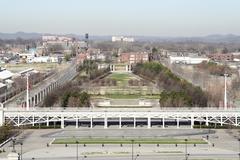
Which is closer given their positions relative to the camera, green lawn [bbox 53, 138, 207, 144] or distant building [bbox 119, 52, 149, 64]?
green lawn [bbox 53, 138, 207, 144]


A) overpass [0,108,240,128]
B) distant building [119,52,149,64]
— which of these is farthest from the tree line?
distant building [119,52,149,64]

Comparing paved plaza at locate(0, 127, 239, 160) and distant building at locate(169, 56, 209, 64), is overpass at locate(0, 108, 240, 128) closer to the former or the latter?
paved plaza at locate(0, 127, 239, 160)

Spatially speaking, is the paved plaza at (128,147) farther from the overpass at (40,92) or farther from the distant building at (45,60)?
the distant building at (45,60)

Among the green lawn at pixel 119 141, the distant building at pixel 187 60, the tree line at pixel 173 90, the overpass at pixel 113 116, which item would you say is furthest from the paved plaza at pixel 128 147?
the distant building at pixel 187 60

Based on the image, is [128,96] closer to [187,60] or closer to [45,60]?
[45,60]

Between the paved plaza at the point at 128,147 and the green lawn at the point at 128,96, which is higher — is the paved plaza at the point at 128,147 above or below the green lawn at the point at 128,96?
above

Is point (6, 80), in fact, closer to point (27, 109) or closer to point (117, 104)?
point (117, 104)

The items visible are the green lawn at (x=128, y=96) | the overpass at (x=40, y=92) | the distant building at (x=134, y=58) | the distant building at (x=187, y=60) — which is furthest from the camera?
the distant building at (x=187, y=60)

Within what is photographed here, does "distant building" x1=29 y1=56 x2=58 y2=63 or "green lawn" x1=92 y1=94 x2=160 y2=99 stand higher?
"distant building" x1=29 y1=56 x2=58 y2=63

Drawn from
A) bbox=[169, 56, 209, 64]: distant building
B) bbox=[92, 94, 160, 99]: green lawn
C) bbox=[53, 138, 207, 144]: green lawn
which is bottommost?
bbox=[92, 94, 160, 99]: green lawn

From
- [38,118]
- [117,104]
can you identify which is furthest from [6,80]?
[38,118]

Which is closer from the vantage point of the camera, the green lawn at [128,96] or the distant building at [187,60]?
the green lawn at [128,96]
